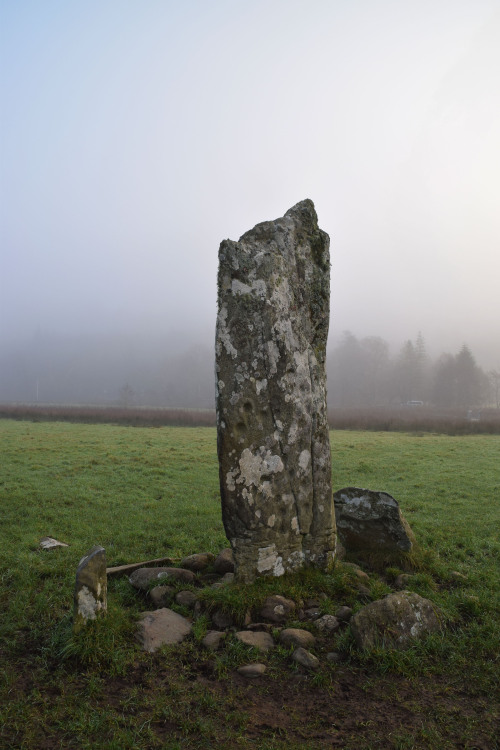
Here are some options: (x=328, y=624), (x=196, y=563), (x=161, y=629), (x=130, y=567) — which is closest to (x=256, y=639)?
(x=328, y=624)

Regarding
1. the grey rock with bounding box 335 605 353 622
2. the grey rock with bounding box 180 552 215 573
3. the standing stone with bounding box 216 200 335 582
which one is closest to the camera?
the grey rock with bounding box 335 605 353 622

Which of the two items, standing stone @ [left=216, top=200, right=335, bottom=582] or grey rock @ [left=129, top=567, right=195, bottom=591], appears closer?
standing stone @ [left=216, top=200, right=335, bottom=582]

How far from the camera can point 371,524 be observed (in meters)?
8.13

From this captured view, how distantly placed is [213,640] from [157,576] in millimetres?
1758

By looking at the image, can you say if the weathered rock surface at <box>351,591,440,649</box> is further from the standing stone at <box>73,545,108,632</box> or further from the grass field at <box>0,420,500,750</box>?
the standing stone at <box>73,545,108,632</box>

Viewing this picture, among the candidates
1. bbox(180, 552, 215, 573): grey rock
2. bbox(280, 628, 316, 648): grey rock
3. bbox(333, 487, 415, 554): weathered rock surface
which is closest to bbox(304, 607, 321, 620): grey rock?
bbox(280, 628, 316, 648): grey rock

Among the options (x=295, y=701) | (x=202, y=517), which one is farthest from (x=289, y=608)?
(x=202, y=517)

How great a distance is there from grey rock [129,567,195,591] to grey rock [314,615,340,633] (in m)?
2.08

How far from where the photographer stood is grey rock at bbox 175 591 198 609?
6.23 m

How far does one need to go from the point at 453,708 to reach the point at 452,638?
124 centimetres

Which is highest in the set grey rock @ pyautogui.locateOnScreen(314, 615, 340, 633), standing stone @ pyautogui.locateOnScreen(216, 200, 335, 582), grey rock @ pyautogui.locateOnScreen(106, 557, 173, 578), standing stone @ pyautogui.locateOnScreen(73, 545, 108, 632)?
standing stone @ pyautogui.locateOnScreen(216, 200, 335, 582)

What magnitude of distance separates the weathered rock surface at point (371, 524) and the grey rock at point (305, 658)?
329 cm

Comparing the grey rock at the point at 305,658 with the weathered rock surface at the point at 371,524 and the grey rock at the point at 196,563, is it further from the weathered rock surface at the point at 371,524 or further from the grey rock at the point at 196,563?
the weathered rock surface at the point at 371,524

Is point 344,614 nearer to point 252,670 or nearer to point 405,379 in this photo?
point 252,670
